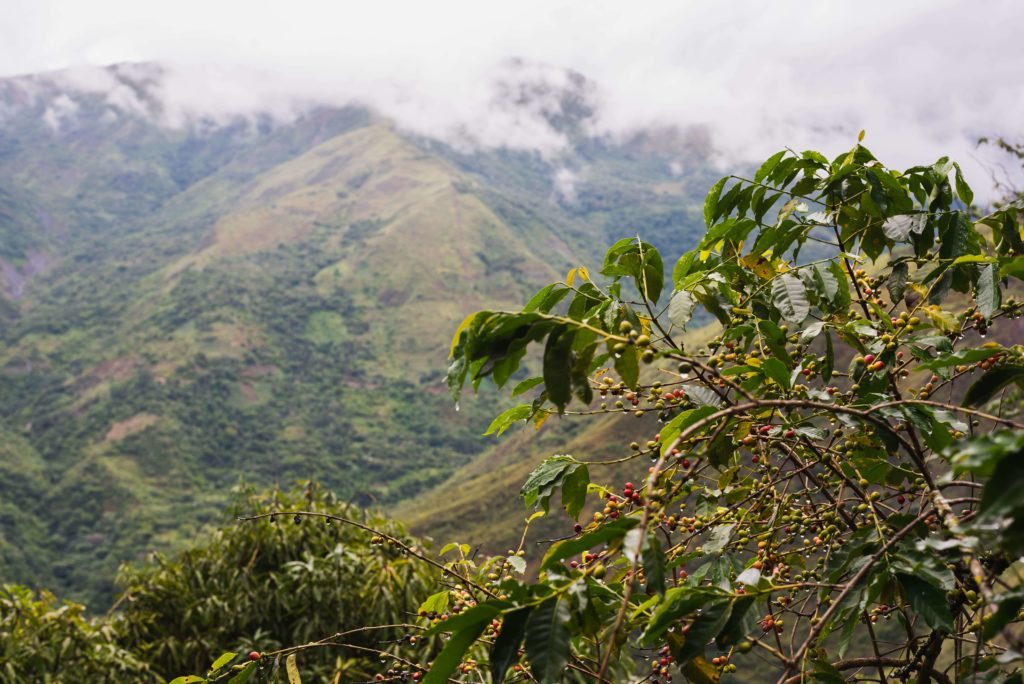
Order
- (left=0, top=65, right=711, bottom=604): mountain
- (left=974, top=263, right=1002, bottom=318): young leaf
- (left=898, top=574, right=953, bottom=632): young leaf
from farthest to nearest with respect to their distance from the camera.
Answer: (left=0, top=65, right=711, bottom=604): mountain → (left=974, top=263, right=1002, bottom=318): young leaf → (left=898, top=574, right=953, bottom=632): young leaf

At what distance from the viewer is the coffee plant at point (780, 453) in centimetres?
132

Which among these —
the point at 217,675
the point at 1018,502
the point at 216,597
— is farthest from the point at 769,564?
the point at 216,597

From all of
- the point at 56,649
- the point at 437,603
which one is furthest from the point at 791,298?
the point at 56,649

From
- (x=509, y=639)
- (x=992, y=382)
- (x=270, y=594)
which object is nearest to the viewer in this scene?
(x=509, y=639)

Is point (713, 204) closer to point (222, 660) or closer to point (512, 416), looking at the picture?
point (512, 416)

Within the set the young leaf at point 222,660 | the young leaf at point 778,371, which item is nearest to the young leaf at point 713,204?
the young leaf at point 778,371

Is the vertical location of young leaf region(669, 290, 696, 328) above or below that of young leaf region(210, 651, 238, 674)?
above

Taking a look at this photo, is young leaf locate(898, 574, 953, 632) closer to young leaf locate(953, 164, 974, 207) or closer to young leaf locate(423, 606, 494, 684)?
young leaf locate(423, 606, 494, 684)

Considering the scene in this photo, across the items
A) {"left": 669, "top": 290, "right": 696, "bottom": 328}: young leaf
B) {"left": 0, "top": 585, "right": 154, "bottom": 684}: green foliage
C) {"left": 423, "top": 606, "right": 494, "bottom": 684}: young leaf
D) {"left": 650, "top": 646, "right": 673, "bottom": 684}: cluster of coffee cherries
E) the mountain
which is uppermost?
{"left": 669, "top": 290, "right": 696, "bottom": 328}: young leaf

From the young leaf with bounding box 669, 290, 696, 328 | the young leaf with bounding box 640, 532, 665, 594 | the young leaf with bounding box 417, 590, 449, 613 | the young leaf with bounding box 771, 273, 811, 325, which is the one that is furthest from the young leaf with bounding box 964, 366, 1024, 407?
the young leaf with bounding box 417, 590, 449, 613

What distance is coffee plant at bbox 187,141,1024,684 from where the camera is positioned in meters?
1.32

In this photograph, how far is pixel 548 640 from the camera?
1306 millimetres

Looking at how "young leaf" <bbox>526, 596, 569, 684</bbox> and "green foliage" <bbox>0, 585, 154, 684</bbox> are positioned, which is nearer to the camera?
"young leaf" <bbox>526, 596, 569, 684</bbox>

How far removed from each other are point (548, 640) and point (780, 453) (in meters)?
1.18
